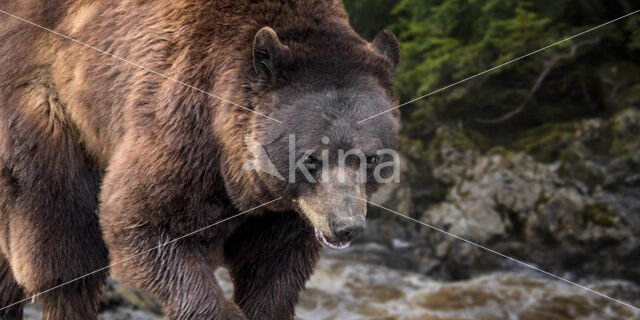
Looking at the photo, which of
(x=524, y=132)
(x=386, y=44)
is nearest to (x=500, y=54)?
(x=524, y=132)

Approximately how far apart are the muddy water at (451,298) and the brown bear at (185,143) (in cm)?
556

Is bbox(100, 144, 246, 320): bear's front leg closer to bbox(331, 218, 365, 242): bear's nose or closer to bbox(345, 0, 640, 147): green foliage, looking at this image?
bbox(331, 218, 365, 242): bear's nose

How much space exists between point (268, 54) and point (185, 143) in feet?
2.02

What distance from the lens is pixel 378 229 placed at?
11.6 meters

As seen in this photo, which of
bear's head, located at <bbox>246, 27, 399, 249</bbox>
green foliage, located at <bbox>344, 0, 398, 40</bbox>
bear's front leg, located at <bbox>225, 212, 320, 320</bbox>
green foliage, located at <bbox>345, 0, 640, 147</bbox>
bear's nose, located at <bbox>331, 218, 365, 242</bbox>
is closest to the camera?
bear's nose, located at <bbox>331, 218, 365, 242</bbox>

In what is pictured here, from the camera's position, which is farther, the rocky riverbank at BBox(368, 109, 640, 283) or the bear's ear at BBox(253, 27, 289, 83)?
the rocky riverbank at BBox(368, 109, 640, 283)

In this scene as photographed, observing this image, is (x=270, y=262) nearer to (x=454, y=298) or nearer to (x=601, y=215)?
(x=454, y=298)

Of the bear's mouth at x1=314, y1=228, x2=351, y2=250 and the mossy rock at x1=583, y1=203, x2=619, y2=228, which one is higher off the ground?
the bear's mouth at x1=314, y1=228, x2=351, y2=250

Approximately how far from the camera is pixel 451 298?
984cm

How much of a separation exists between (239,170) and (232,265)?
96 centimetres

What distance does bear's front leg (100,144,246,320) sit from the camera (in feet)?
11.5

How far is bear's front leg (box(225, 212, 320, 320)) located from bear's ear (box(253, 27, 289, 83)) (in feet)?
3.13

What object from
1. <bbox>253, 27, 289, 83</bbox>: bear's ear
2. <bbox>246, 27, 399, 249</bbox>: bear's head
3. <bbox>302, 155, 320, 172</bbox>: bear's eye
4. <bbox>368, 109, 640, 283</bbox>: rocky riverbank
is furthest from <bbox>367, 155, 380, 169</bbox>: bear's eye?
<bbox>368, 109, 640, 283</bbox>: rocky riverbank

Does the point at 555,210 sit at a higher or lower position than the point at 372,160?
lower
